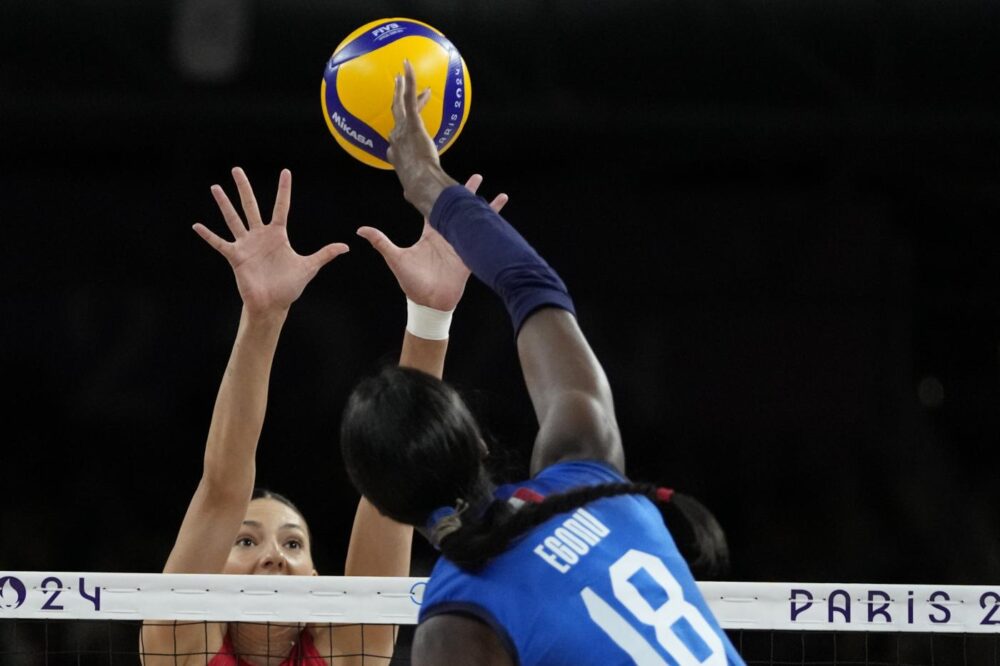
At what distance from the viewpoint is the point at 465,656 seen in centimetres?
174

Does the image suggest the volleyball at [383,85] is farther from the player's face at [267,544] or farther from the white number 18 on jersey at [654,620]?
the white number 18 on jersey at [654,620]

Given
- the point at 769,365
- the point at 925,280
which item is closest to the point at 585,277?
the point at 769,365

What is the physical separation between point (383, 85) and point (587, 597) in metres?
2.37

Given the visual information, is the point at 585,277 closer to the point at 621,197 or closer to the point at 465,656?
the point at 621,197

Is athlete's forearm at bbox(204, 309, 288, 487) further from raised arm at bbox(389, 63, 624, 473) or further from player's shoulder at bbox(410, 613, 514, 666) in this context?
player's shoulder at bbox(410, 613, 514, 666)

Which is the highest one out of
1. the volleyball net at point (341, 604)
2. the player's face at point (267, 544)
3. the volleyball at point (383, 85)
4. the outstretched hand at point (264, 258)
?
the volleyball at point (383, 85)

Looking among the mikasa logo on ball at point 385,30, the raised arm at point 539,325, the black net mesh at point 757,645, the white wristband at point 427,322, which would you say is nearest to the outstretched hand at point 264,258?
the white wristband at point 427,322

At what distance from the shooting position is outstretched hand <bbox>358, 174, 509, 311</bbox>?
3.61 metres

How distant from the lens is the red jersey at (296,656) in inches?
154

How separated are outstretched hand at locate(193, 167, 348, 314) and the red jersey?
3.73 feet

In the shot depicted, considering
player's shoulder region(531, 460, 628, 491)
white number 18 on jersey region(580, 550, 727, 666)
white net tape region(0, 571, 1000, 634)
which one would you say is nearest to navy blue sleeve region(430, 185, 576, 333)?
player's shoulder region(531, 460, 628, 491)

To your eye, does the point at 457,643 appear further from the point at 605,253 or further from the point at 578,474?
the point at 605,253

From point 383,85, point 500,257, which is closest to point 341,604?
point 383,85

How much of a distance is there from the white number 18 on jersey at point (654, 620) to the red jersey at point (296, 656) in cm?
233
